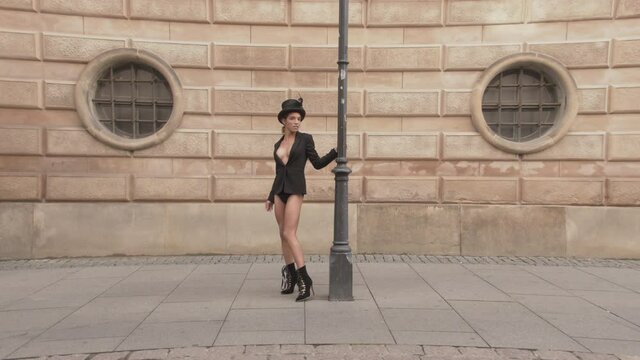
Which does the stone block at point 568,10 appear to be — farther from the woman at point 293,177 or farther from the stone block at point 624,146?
the woman at point 293,177

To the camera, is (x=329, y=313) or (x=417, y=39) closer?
(x=329, y=313)

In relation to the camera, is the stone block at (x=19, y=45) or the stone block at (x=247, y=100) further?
the stone block at (x=247, y=100)

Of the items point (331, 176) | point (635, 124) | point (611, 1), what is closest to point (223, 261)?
point (331, 176)

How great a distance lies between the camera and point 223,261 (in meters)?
6.99

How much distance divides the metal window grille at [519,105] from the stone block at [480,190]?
75 cm

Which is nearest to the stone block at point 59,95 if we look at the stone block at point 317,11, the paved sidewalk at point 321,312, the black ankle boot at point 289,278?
the paved sidewalk at point 321,312

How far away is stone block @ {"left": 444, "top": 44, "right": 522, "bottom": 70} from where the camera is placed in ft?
24.0

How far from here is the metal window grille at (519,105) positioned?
7.48 meters

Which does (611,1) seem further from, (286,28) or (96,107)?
(96,107)

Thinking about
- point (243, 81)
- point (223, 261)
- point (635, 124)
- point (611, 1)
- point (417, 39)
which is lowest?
point (223, 261)

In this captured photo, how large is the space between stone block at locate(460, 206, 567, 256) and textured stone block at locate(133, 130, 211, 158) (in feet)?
13.6

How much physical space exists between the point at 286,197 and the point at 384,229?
298 cm

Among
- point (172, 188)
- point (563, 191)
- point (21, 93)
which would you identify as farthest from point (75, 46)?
point (563, 191)

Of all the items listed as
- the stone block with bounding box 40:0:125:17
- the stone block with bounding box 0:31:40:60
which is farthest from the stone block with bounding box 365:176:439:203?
the stone block with bounding box 0:31:40:60
